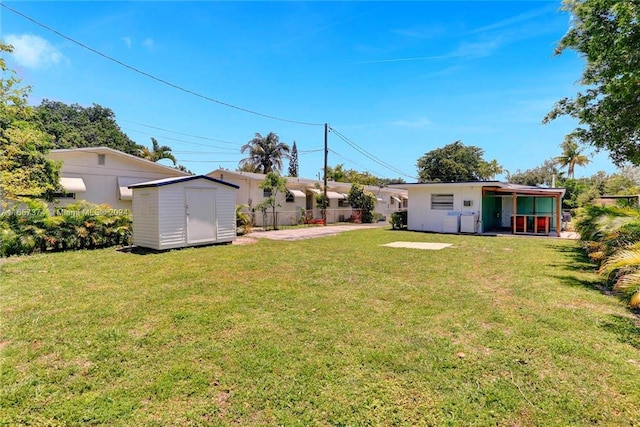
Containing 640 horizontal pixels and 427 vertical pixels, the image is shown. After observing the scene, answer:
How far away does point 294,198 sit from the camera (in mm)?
23234

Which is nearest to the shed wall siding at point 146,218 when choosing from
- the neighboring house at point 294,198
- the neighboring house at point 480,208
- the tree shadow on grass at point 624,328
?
the neighboring house at point 294,198

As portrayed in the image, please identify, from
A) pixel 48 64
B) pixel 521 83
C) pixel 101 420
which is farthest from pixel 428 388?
pixel 521 83

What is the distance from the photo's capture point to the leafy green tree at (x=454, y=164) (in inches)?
1737

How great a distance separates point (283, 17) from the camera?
12.0 meters

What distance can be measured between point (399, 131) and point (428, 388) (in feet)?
90.5

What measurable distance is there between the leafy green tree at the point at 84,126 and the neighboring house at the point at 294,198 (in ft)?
68.4

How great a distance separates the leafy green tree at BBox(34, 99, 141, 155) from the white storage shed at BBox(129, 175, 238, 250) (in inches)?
1039

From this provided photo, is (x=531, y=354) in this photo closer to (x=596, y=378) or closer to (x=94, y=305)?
(x=596, y=378)

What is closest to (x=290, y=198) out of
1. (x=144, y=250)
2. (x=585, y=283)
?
(x=144, y=250)

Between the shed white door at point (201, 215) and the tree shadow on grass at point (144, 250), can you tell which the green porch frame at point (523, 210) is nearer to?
the shed white door at point (201, 215)

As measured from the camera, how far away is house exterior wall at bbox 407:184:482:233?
17.2m

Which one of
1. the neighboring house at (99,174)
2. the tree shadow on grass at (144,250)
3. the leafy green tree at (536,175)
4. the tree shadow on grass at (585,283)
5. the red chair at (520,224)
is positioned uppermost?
the leafy green tree at (536,175)

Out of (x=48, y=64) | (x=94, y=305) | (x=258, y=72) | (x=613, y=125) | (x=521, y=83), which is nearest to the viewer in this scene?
(x=94, y=305)

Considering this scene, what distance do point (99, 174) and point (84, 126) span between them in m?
25.6
